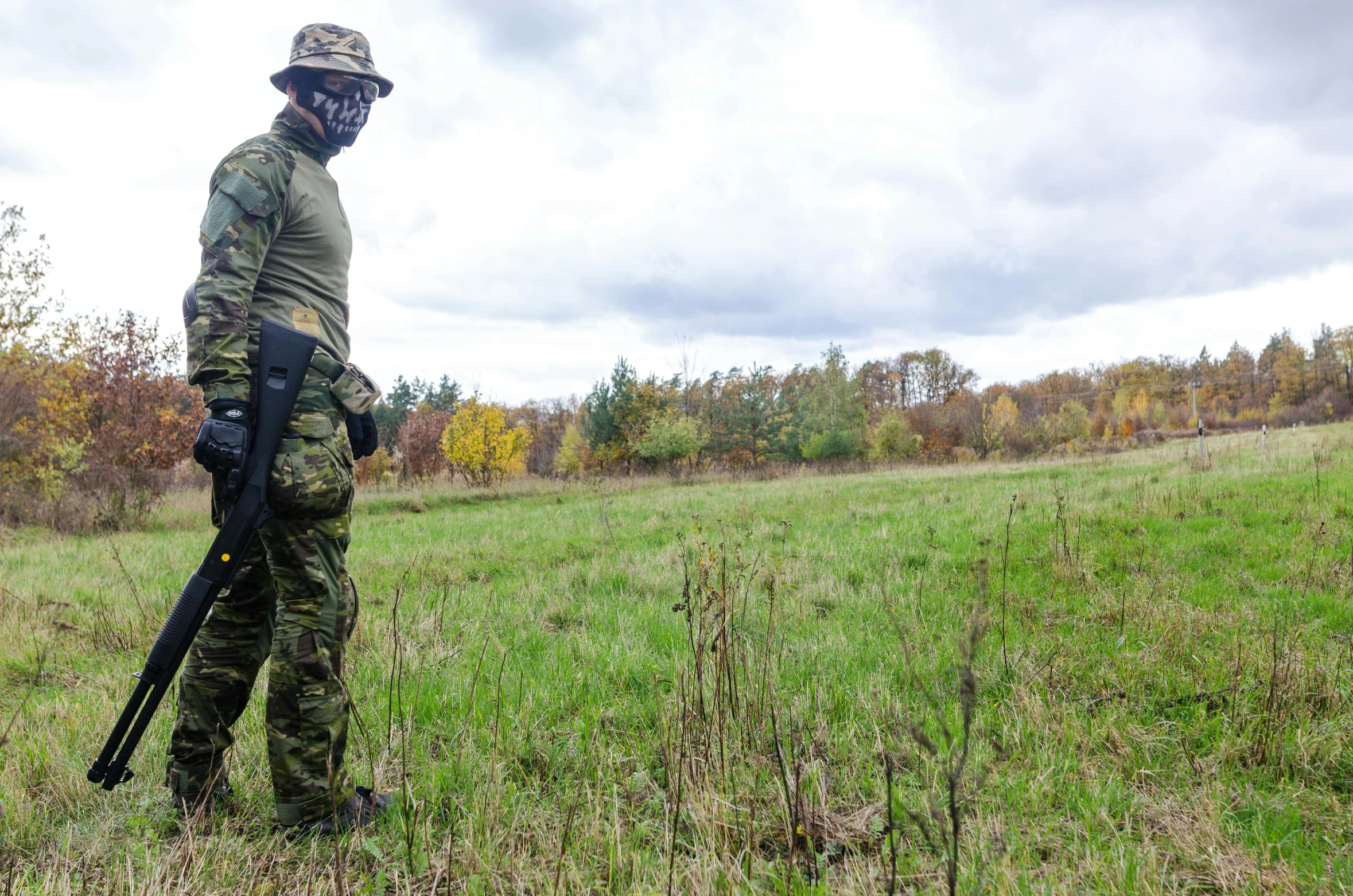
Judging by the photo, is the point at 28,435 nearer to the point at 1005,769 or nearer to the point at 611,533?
the point at 611,533

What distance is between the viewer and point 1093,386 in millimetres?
92875

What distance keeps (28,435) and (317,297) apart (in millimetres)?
15200

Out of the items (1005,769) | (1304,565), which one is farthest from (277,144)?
(1304,565)

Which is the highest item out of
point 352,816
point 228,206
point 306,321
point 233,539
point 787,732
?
point 228,206

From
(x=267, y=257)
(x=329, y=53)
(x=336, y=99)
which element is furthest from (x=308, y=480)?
(x=329, y=53)

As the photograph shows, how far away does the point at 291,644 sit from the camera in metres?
2.21

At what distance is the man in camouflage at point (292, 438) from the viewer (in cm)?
218

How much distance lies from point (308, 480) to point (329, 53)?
5.17ft

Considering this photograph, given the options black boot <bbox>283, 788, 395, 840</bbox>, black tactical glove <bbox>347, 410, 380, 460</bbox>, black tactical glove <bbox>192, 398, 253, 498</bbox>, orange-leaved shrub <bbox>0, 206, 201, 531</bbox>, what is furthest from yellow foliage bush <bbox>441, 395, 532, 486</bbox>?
black tactical glove <bbox>192, 398, 253, 498</bbox>

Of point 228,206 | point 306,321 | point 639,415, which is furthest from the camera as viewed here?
point 639,415

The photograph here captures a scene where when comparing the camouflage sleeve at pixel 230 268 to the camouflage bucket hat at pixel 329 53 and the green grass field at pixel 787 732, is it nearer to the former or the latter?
the camouflage bucket hat at pixel 329 53

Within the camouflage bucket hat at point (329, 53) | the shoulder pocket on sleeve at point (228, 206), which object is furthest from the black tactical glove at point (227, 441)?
the camouflage bucket hat at point (329, 53)

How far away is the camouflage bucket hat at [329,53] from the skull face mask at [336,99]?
5cm

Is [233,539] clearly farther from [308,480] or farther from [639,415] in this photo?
[639,415]
